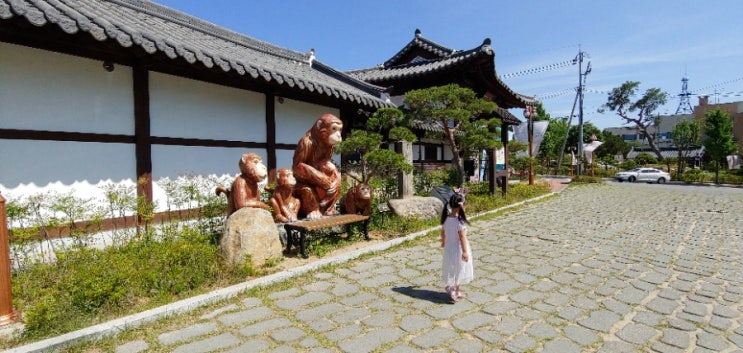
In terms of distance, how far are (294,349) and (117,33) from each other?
174 inches

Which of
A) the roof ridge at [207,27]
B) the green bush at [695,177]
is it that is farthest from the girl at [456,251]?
the green bush at [695,177]

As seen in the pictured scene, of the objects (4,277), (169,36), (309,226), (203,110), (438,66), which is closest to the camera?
(4,277)

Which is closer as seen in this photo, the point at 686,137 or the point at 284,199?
the point at 284,199

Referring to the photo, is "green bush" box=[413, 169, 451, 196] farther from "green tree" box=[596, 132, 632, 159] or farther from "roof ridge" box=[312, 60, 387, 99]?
"green tree" box=[596, 132, 632, 159]

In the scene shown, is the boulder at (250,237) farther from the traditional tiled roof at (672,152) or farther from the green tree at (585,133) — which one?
the green tree at (585,133)

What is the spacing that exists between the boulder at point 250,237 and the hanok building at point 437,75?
6995 mm

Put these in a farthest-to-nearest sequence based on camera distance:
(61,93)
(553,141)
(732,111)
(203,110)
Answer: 1. (732,111)
2. (553,141)
3. (203,110)
4. (61,93)

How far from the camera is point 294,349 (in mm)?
3043

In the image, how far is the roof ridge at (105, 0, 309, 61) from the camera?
28.2ft

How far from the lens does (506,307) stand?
3955mm

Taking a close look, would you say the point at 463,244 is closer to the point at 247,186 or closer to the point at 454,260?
the point at 454,260

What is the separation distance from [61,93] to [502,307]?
20.9 ft

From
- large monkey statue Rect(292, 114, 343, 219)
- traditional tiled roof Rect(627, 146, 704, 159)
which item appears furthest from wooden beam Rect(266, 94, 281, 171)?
traditional tiled roof Rect(627, 146, 704, 159)

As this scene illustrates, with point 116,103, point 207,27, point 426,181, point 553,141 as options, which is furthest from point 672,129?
point 116,103
